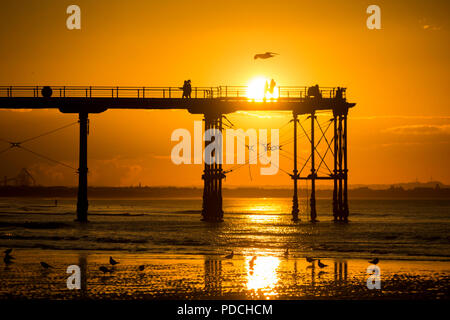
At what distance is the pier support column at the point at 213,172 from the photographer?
58.9 metres

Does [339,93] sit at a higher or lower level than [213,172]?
higher

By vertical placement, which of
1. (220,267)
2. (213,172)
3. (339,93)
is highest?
(339,93)

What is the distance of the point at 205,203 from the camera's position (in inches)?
2469

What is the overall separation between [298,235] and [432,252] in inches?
575

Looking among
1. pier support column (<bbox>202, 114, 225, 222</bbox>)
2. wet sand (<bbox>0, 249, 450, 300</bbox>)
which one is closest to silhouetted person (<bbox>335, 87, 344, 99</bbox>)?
pier support column (<bbox>202, 114, 225, 222</bbox>)

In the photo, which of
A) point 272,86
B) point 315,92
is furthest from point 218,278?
point 315,92

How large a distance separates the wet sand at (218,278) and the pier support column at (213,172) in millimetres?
25734

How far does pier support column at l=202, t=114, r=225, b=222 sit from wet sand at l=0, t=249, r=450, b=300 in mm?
25734

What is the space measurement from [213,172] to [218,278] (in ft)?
113

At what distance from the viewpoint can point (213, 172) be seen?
60156mm

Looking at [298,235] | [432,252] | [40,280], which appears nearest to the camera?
[40,280]

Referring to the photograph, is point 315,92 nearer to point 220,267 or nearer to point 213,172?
point 213,172
